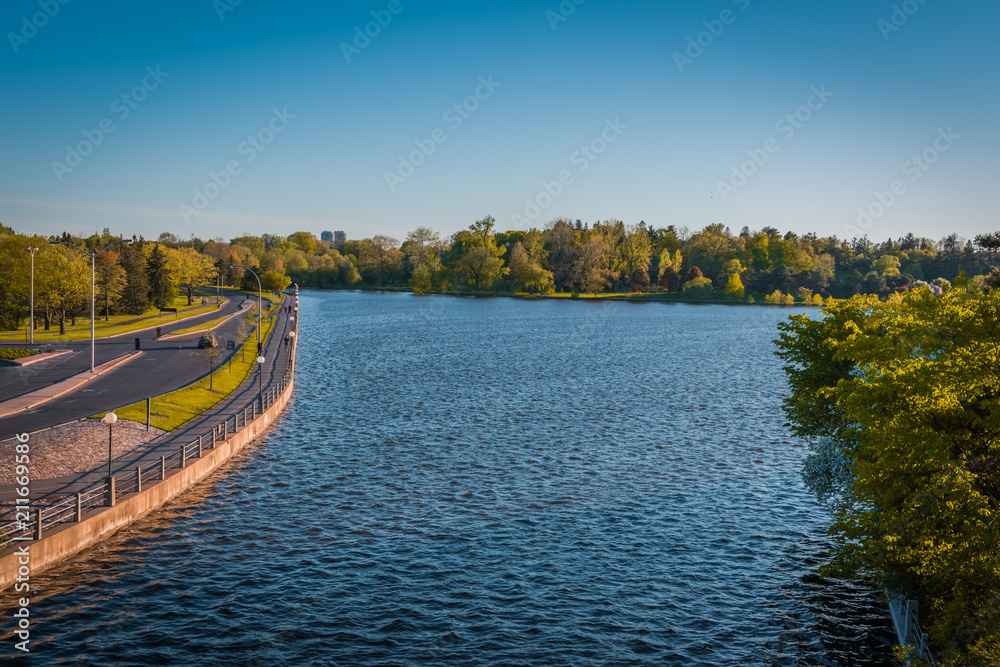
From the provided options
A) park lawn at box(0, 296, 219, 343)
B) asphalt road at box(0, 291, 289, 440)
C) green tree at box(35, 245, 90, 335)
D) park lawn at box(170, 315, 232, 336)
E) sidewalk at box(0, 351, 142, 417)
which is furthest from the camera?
park lawn at box(170, 315, 232, 336)

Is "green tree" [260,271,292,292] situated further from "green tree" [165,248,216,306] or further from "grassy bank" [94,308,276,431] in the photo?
"grassy bank" [94,308,276,431]

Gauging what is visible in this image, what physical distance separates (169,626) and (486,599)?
944 centimetres

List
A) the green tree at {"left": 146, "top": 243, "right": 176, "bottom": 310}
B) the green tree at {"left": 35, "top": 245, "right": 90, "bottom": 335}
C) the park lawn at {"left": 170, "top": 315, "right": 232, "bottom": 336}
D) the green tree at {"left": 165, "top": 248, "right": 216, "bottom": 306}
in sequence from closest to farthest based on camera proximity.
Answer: the green tree at {"left": 35, "top": 245, "right": 90, "bottom": 335} < the park lawn at {"left": 170, "top": 315, "right": 232, "bottom": 336} < the green tree at {"left": 146, "top": 243, "right": 176, "bottom": 310} < the green tree at {"left": 165, "top": 248, "right": 216, "bottom": 306}

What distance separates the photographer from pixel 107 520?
2573 cm


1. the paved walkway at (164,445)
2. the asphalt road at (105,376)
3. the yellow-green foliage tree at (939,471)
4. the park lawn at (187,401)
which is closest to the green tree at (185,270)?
the asphalt road at (105,376)

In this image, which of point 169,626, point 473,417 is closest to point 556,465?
point 473,417

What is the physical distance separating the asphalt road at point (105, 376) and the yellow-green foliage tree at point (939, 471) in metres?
34.4

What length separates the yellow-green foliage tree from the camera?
15180mm

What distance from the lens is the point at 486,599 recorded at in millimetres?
22719

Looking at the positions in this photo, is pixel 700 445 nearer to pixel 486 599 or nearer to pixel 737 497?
pixel 737 497

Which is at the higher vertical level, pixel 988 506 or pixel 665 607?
pixel 988 506

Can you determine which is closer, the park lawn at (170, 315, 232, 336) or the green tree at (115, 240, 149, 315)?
the park lawn at (170, 315, 232, 336)

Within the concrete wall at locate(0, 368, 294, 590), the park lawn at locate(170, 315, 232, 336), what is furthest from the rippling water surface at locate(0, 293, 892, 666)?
the park lawn at locate(170, 315, 232, 336)

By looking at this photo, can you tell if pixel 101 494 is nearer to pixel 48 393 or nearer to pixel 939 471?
pixel 48 393
